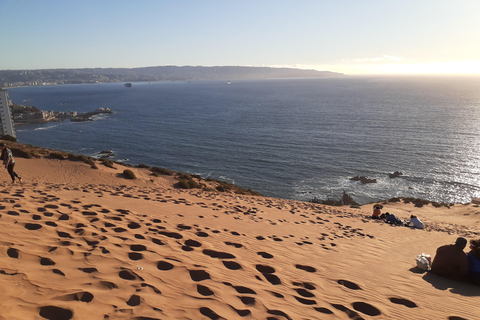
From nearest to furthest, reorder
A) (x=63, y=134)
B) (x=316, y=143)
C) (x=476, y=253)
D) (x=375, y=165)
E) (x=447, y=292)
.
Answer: (x=447, y=292), (x=476, y=253), (x=375, y=165), (x=316, y=143), (x=63, y=134)

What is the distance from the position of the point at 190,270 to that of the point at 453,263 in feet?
19.4

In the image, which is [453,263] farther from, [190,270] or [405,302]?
[190,270]

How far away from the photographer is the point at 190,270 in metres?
5.32

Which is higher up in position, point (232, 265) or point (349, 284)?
point (232, 265)

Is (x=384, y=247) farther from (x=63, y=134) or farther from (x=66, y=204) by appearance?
(x=63, y=134)

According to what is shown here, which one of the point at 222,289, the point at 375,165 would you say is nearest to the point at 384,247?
the point at 222,289

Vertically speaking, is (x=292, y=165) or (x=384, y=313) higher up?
(x=384, y=313)

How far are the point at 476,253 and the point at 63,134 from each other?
79128 mm

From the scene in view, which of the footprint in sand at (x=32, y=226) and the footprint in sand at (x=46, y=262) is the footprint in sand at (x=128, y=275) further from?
the footprint in sand at (x=32, y=226)

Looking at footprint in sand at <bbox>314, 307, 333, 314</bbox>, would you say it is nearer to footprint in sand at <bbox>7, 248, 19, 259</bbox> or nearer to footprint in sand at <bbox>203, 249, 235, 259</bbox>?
footprint in sand at <bbox>203, 249, 235, 259</bbox>

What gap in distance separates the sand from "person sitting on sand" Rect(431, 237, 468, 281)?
0.23 metres

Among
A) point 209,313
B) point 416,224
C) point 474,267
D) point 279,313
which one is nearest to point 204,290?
point 209,313

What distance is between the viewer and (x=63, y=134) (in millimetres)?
69938

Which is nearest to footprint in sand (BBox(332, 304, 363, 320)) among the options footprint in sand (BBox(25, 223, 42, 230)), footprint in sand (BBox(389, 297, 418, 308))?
footprint in sand (BBox(389, 297, 418, 308))
